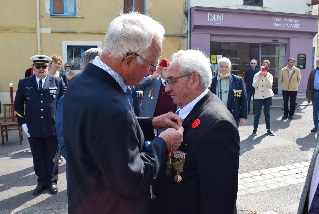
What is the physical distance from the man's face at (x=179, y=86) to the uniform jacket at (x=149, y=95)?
2.45 metres

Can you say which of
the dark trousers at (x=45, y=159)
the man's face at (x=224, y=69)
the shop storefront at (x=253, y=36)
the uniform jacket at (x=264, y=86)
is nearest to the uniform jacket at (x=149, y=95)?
the dark trousers at (x=45, y=159)

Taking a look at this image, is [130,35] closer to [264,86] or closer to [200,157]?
[200,157]

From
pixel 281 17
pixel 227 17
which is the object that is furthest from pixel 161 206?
pixel 281 17

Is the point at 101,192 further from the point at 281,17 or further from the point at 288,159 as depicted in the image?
the point at 281,17

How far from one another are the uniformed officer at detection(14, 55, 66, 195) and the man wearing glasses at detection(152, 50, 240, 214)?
3.38m

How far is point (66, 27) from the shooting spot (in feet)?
43.4

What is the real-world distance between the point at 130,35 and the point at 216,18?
1393 centimetres

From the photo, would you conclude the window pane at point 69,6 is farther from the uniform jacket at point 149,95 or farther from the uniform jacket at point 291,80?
the uniform jacket at point 149,95

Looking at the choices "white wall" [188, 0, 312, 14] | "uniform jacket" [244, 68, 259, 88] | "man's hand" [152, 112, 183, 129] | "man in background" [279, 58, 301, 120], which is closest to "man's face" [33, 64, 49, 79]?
"man's hand" [152, 112, 183, 129]

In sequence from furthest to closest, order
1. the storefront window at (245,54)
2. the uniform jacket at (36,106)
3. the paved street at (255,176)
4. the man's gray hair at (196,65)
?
the storefront window at (245,54) < the uniform jacket at (36,106) < the paved street at (255,176) < the man's gray hair at (196,65)

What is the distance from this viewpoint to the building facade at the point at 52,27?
40.8 ft

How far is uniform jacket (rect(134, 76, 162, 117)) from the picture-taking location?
4.79 metres

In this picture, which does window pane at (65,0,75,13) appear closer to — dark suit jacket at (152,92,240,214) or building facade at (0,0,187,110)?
building facade at (0,0,187,110)

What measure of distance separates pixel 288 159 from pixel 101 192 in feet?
18.4
